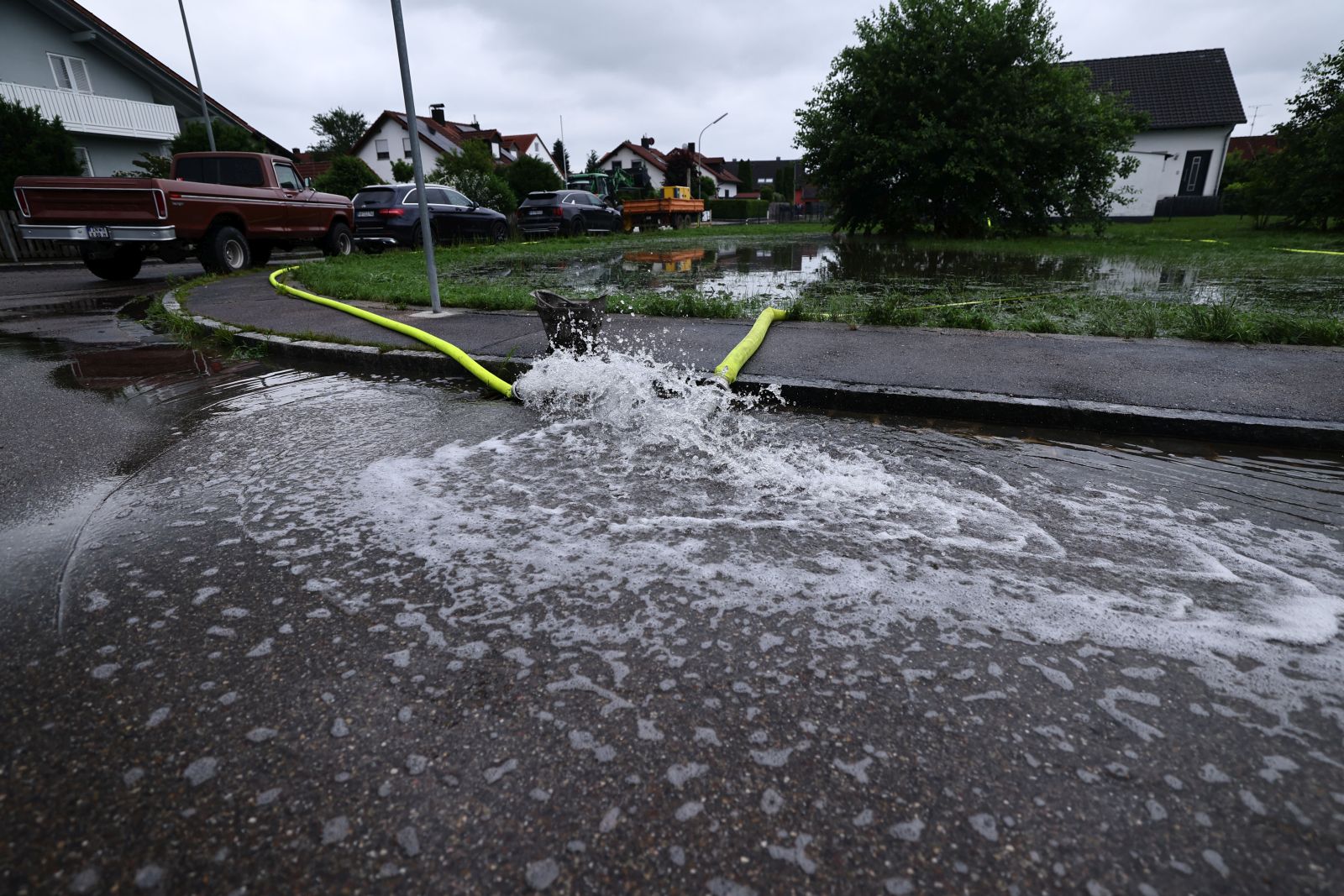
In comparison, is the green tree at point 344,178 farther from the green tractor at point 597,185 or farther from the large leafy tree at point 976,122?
the large leafy tree at point 976,122

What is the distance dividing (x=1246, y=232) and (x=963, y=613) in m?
27.6

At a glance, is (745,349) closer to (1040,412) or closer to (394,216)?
(1040,412)

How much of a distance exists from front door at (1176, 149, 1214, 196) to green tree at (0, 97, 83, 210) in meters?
46.0

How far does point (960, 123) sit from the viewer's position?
20781 millimetres

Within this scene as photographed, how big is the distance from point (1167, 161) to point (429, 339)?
1682 inches

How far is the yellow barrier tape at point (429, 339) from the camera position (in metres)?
4.63

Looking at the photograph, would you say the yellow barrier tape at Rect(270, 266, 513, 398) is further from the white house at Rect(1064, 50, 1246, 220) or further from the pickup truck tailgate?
the white house at Rect(1064, 50, 1246, 220)

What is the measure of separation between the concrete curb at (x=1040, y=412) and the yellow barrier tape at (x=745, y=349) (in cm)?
9

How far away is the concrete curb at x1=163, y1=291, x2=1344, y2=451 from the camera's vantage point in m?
→ 3.58

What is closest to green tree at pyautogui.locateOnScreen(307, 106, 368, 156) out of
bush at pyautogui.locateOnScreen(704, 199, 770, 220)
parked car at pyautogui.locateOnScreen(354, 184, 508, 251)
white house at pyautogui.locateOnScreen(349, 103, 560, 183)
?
white house at pyautogui.locateOnScreen(349, 103, 560, 183)

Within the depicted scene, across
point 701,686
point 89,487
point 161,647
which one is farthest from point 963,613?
point 89,487

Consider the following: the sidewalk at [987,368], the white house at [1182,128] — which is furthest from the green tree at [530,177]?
the sidewalk at [987,368]

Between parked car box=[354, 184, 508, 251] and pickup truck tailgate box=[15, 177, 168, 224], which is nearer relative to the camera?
pickup truck tailgate box=[15, 177, 168, 224]

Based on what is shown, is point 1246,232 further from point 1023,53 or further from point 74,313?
point 74,313
